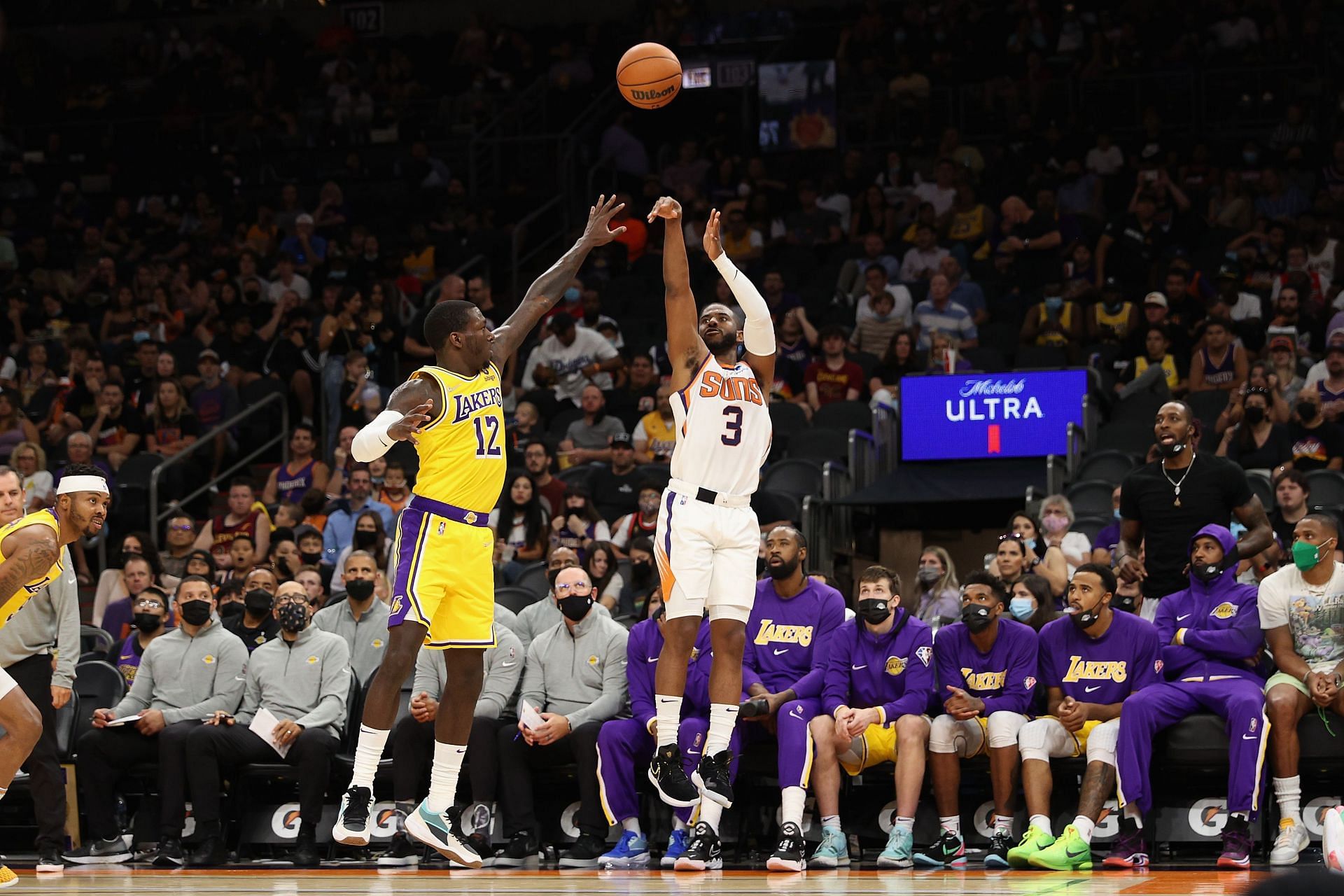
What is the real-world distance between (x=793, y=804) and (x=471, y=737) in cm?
220

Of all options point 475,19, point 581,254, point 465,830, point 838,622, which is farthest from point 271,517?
point 475,19

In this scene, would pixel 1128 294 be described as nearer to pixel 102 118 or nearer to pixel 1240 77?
pixel 1240 77

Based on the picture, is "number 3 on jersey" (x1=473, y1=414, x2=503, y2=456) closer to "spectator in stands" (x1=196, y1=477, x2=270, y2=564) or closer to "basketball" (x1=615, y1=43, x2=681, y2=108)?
"basketball" (x1=615, y1=43, x2=681, y2=108)

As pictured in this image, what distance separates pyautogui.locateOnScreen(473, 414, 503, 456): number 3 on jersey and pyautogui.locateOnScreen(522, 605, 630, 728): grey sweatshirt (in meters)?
3.12

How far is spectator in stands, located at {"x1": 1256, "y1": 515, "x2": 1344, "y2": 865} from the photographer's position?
28.9 feet

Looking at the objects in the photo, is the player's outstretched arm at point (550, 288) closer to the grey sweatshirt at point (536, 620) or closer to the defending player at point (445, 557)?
the defending player at point (445, 557)

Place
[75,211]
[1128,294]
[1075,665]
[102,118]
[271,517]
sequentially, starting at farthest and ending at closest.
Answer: [102,118] < [75,211] < [1128,294] < [271,517] < [1075,665]

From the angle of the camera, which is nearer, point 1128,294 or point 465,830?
point 465,830

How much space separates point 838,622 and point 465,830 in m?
2.65

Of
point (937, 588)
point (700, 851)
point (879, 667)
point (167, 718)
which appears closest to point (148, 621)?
point (167, 718)

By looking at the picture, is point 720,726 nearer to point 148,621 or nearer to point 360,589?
point 360,589

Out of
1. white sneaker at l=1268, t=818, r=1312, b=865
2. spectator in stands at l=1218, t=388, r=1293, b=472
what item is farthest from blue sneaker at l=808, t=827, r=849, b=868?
spectator in stands at l=1218, t=388, r=1293, b=472

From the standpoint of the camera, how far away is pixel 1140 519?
9.82 meters

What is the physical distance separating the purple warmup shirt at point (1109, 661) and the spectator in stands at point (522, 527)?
4702 mm
